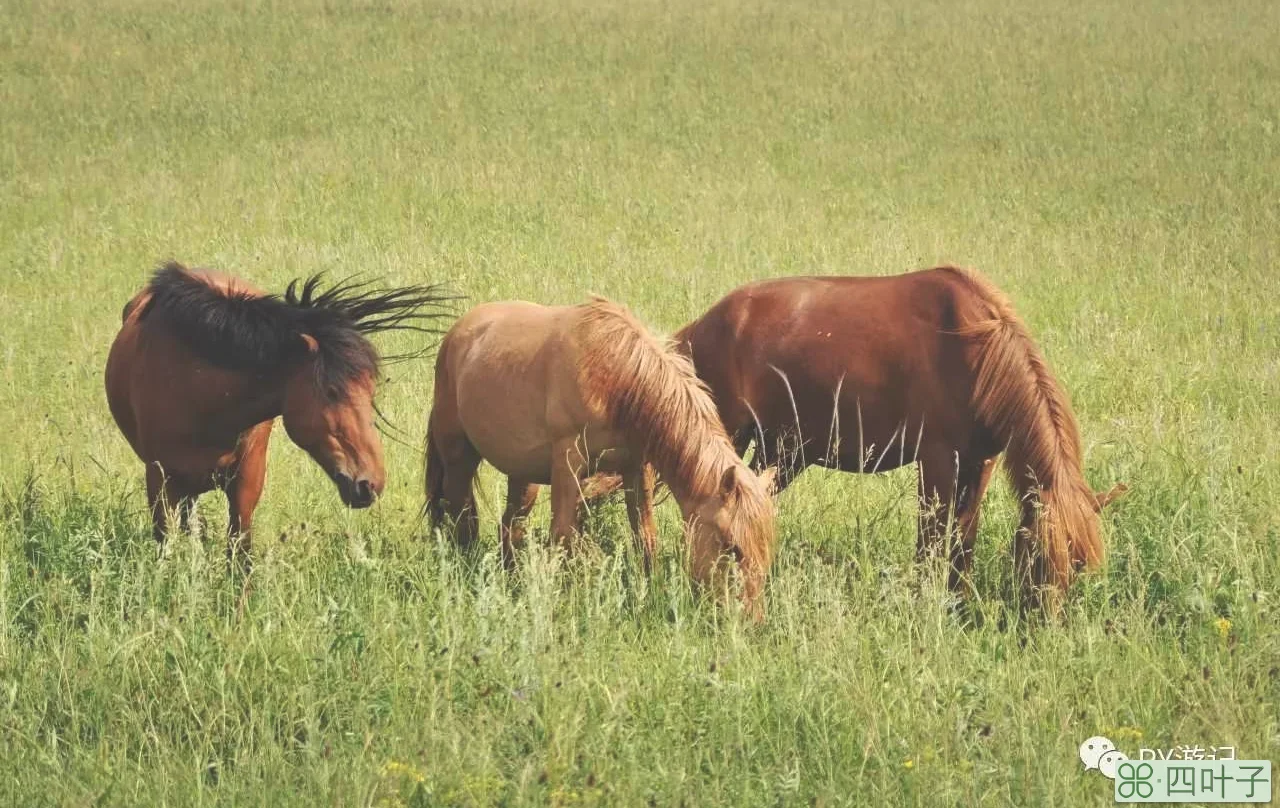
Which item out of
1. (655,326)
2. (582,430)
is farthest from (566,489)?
(655,326)

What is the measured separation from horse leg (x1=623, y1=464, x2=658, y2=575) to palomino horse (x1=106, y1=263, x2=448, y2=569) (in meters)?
1.16

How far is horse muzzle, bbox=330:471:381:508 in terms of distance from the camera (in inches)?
230

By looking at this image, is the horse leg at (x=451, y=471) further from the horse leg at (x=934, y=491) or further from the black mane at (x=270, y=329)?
the horse leg at (x=934, y=491)

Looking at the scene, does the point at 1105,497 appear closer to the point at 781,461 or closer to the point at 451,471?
the point at 781,461

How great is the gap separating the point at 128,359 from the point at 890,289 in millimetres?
3864

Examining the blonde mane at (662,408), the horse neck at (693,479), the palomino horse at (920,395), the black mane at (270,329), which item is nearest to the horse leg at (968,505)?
the palomino horse at (920,395)

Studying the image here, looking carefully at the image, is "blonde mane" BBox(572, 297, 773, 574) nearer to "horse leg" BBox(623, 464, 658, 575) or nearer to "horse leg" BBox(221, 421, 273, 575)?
"horse leg" BBox(623, 464, 658, 575)

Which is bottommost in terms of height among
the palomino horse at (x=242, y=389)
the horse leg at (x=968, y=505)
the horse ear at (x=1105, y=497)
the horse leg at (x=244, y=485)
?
the horse leg at (x=968, y=505)

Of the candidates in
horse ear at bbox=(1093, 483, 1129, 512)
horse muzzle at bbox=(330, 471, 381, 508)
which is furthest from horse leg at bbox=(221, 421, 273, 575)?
horse ear at bbox=(1093, 483, 1129, 512)

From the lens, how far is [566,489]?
19.7 ft

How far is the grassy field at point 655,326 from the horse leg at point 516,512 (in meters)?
0.42

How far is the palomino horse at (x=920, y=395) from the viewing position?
18.4 ft

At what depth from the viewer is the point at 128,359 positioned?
6.66 meters

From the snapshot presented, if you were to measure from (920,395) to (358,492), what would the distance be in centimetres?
269
